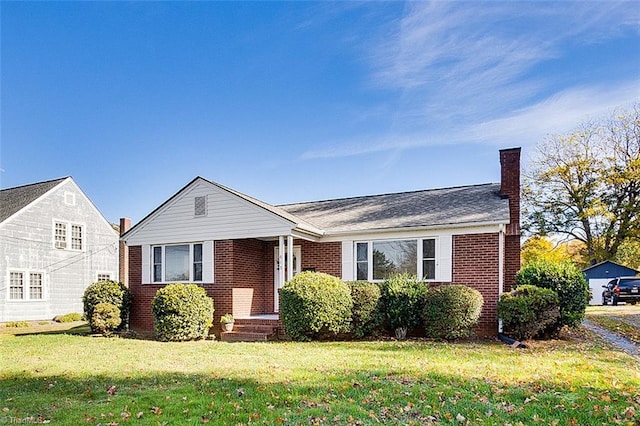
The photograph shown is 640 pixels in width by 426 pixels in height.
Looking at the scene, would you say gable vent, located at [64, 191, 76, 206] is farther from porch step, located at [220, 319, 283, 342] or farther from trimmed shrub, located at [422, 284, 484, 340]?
trimmed shrub, located at [422, 284, 484, 340]

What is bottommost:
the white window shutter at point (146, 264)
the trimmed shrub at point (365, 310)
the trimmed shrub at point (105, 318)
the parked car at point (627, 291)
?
the parked car at point (627, 291)

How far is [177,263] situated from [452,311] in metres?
9.34

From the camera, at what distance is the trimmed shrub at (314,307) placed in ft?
39.5

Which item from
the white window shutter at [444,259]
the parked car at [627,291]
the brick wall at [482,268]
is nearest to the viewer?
the brick wall at [482,268]

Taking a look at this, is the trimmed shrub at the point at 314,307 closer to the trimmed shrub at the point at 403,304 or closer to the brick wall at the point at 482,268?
the trimmed shrub at the point at 403,304

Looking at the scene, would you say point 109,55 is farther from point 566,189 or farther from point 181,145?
point 566,189

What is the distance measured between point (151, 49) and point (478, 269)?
12211 millimetres

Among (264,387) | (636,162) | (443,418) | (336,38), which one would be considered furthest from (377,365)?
(636,162)

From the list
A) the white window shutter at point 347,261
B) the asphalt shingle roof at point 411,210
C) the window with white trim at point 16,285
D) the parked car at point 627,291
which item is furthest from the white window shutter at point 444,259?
the window with white trim at point 16,285

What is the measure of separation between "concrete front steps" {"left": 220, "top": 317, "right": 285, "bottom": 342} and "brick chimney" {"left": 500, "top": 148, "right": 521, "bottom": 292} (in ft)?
23.4

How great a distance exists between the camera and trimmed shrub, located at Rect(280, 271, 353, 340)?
39.5ft

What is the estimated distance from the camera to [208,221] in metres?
15.0

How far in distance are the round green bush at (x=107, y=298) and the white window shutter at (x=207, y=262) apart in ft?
10.0

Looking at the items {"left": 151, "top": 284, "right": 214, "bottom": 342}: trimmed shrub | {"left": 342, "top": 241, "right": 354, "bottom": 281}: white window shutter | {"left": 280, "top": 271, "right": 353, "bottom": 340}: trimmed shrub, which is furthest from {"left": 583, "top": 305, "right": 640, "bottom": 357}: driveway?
{"left": 151, "top": 284, "right": 214, "bottom": 342}: trimmed shrub
